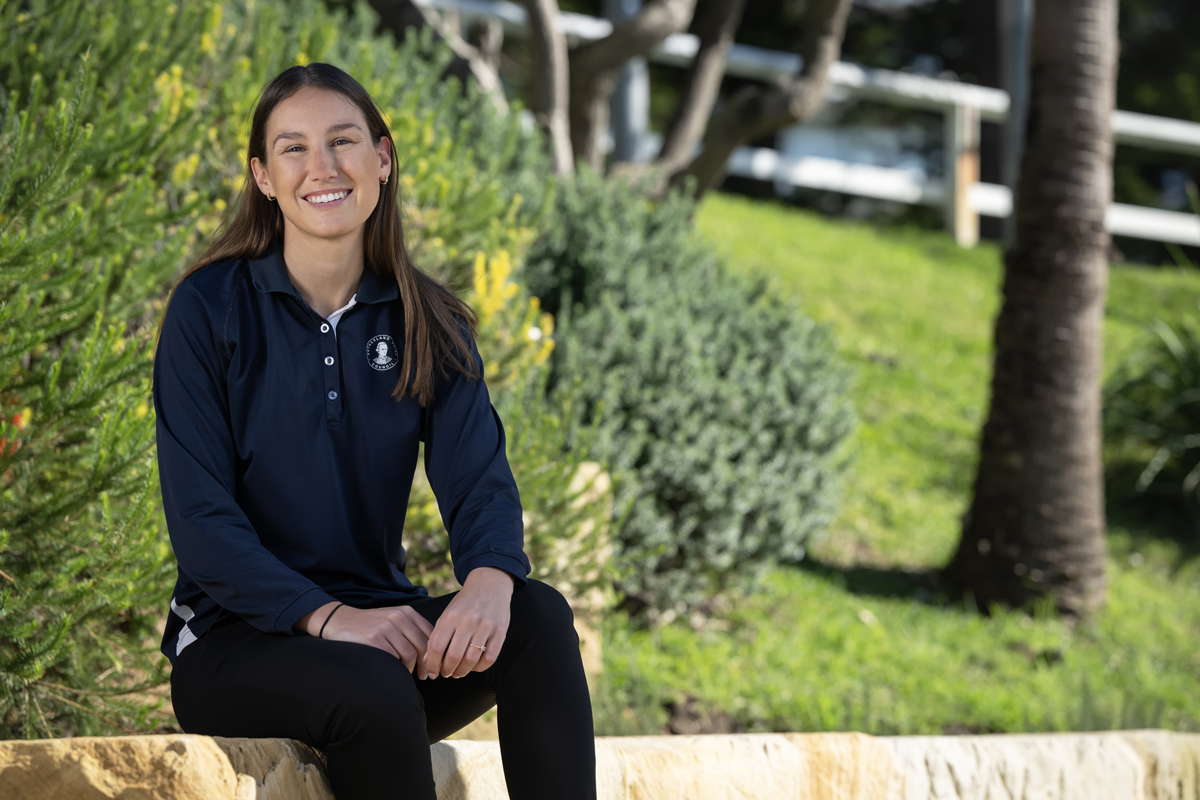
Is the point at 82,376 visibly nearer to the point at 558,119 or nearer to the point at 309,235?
the point at 309,235

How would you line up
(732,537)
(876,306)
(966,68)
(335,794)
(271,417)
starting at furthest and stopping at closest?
1. (966,68)
2. (876,306)
3. (732,537)
4. (271,417)
5. (335,794)

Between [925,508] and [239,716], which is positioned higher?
[239,716]

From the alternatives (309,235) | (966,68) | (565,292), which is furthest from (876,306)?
(966,68)

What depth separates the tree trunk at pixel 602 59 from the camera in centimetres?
605

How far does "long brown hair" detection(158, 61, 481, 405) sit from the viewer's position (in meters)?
2.10

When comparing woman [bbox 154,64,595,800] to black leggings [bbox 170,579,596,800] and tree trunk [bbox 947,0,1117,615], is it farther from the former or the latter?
tree trunk [bbox 947,0,1117,615]

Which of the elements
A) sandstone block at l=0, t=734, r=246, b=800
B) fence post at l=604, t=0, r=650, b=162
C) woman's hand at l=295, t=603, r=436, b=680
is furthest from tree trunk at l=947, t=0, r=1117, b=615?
sandstone block at l=0, t=734, r=246, b=800

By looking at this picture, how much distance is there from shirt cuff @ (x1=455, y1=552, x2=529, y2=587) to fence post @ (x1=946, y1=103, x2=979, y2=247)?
29.5ft

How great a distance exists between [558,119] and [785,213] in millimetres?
5012

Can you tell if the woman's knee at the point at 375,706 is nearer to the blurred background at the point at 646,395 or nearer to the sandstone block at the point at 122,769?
the sandstone block at the point at 122,769

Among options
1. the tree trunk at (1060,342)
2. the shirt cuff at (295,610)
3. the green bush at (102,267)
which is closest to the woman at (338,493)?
the shirt cuff at (295,610)

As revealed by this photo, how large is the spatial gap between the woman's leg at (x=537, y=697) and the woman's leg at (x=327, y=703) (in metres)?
0.15

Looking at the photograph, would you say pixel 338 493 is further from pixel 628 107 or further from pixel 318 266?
pixel 628 107

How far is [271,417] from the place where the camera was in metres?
1.99
